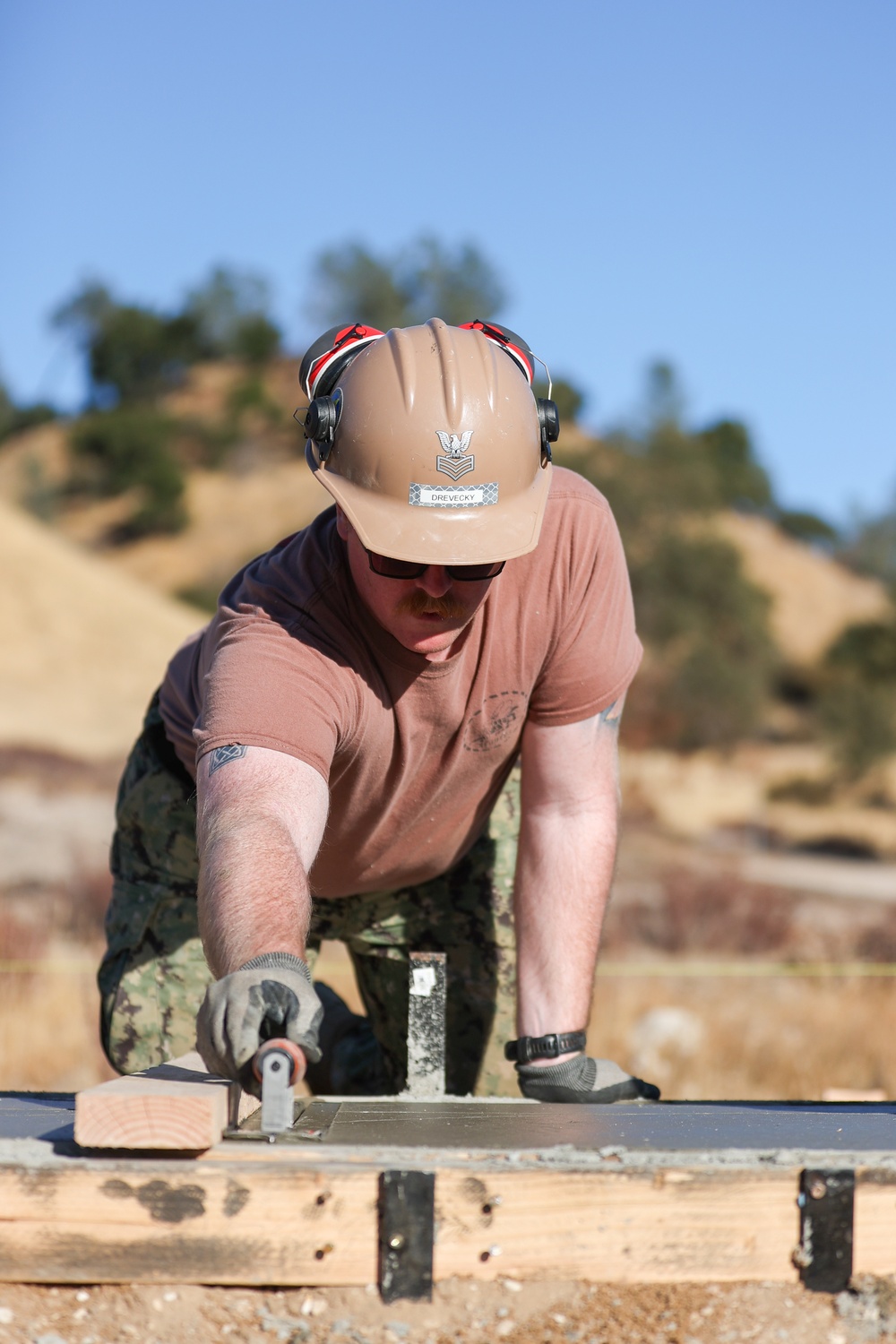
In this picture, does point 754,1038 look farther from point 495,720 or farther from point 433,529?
point 433,529

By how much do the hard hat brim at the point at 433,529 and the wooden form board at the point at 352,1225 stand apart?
112 centimetres

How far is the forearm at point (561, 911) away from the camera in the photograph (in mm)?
3195

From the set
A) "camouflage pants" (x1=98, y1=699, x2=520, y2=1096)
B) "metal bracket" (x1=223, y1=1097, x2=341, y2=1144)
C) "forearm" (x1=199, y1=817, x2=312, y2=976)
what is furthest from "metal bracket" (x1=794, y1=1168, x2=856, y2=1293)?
"camouflage pants" (x1=98, y1=699, x2=520, y2=1096)

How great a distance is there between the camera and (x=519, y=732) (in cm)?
328

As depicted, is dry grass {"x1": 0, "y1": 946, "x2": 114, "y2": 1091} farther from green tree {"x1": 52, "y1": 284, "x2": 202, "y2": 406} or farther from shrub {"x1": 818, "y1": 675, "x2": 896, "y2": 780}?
green tree {"x1": 52, "y1": 284, "x2": 202, "y2": 406}

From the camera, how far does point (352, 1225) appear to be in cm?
209

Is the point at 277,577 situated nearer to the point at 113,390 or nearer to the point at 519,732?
the point at 519,732

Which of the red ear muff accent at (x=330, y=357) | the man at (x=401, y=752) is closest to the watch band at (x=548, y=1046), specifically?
the man at (x=401, y=752)

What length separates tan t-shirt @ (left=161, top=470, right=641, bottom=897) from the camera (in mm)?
2729

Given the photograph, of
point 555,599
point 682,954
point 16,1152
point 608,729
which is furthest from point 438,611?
point 682,954

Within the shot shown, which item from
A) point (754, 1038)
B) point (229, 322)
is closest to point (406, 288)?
point (229, 322)

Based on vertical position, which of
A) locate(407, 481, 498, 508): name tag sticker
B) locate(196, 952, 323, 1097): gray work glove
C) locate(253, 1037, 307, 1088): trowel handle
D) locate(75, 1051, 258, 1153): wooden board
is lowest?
locate(75, 1051, 258, 1153): wooden board

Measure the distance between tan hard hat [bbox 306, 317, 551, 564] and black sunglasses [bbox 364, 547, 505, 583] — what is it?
61 millimetres

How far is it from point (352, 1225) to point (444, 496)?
4.27 feet
